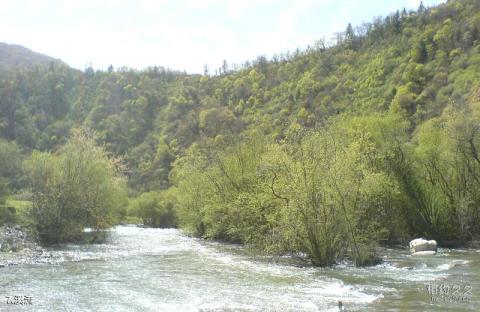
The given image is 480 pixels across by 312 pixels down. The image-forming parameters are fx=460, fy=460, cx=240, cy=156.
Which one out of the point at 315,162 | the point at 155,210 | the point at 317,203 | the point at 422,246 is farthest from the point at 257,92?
the point at 317,203

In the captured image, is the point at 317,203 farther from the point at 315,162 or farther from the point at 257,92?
the point at 257,92

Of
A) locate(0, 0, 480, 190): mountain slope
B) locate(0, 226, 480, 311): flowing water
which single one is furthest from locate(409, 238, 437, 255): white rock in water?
locate(0, 0, 480, 190): mountain slope

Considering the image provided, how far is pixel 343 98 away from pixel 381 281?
87.1 m

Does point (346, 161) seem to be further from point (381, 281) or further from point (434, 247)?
point (434, 247)

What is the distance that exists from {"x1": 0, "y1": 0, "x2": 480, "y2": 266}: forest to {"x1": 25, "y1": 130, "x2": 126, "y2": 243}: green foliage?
13 cm

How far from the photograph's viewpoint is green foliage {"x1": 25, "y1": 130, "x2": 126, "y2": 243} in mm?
39438

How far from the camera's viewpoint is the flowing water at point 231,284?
59.0ft

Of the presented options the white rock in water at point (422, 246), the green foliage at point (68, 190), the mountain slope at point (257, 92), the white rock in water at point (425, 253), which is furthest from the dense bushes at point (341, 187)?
the mountain slope at point (257, 92)

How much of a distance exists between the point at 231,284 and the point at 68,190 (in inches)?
935

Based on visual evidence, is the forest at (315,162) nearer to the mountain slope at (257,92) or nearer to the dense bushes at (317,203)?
the dense bushes at (317,203)

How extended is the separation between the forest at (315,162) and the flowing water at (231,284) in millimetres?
3305

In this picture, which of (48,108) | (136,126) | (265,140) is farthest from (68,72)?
(265,140)

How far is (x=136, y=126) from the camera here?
497 ft

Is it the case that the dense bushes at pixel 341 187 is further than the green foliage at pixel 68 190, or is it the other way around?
the green foliage at pixel 68 190
